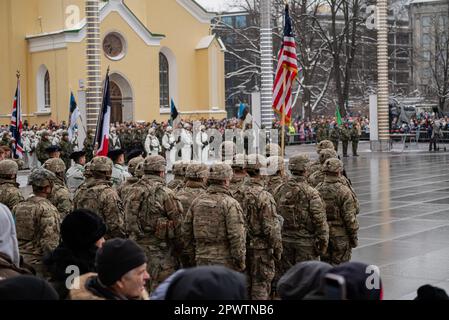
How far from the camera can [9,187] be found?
1054 centimetres

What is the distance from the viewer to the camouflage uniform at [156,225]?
30.2ft

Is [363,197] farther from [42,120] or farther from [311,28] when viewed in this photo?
[311,28]

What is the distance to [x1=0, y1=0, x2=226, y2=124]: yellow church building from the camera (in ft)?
141

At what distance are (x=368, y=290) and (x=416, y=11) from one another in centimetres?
8160

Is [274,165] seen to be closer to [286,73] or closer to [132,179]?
[132,179]

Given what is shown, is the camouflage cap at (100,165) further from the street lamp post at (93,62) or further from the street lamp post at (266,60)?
the street lamp post at (266,60)

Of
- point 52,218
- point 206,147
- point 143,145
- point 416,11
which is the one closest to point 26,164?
point 143,145

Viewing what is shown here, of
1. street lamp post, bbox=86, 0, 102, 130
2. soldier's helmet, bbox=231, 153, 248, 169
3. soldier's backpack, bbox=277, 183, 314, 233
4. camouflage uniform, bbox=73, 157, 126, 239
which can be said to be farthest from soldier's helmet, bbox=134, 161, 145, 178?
street lamp post, bbox=86, 0, 102, 130

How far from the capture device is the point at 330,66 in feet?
214

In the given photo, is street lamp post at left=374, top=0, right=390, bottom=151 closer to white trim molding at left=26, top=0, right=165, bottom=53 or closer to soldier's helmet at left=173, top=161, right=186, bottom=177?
white trim molding at left=26, top=0, right=165, bottom=53

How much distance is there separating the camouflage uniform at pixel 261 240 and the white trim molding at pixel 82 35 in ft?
113

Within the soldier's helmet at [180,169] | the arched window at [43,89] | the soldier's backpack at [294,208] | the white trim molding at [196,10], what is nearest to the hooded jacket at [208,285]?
the soldier's backpack at [294,208]

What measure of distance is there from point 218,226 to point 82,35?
35535mm

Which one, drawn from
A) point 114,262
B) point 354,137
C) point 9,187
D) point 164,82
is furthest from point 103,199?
point 164,82
